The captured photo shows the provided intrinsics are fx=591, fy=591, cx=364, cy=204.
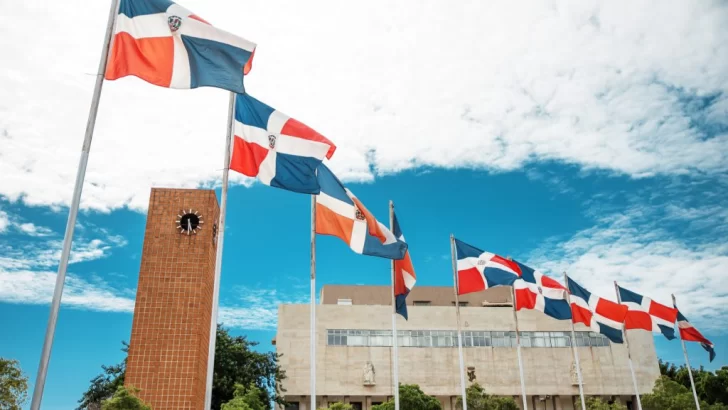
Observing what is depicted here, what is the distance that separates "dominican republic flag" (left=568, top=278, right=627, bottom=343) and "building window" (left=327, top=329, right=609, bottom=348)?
22.1 metres

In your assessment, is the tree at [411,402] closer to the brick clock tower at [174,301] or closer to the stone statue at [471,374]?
the stone statue at [471,374]

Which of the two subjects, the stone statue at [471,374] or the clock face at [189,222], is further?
the stone statue at [471,374]

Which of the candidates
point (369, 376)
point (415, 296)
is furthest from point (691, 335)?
point (415, 296)

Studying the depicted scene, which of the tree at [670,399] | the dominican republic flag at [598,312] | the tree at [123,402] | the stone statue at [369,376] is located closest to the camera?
the tree at [123,402]

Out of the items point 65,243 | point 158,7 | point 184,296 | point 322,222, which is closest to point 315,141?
point 322,222

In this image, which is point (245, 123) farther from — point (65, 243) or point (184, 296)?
point (184, 296)

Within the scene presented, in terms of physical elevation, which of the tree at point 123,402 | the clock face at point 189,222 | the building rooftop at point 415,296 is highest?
the building rooftop at point 415,296

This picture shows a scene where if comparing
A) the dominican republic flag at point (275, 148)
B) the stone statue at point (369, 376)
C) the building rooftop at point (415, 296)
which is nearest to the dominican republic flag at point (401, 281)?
the dominican republic flag at point (275, 148)

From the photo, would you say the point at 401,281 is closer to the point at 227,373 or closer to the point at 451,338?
the point at 227,373

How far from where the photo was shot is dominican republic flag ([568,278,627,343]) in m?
26.9

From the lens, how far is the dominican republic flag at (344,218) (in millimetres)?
14695

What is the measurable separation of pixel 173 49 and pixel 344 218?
→ 633 centimetres

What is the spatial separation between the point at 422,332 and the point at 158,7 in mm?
41640

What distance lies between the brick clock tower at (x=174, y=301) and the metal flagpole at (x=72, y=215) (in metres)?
10.1
